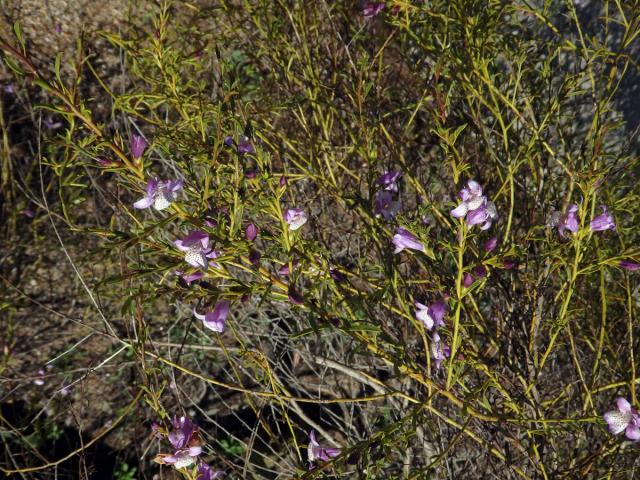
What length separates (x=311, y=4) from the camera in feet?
7.41

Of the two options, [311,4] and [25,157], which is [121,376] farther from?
[311,4]

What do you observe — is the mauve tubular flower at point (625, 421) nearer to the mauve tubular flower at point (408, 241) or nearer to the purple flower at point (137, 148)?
the mauve tubular flower at point (408, 241)

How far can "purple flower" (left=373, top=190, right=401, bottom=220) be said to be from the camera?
1.68 metres

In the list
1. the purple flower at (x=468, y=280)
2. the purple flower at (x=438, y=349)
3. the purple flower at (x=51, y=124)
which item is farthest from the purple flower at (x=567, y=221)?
the purple flower at (x=51, y=124)

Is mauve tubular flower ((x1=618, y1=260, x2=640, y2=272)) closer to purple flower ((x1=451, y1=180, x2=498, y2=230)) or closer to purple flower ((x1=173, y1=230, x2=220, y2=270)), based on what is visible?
purple flower ((x1=451, y1=180, x2=498, y2=230))

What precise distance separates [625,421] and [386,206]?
82cm

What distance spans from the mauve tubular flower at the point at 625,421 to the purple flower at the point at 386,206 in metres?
0.75

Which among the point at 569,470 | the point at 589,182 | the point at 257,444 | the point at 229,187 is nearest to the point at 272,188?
the point at 229,187

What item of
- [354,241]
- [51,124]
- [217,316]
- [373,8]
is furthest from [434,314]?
[51,124]

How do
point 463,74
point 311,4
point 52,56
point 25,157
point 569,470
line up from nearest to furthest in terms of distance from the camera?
point 569,470 → point 463,74 → point 311,4 → point 25,157 → point 52,56

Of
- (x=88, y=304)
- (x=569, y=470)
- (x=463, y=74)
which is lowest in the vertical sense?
(x=88, y=304)

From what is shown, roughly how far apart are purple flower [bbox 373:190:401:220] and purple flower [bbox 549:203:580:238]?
1.34 ft

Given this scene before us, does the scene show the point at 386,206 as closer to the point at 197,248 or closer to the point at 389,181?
the point at 389,181

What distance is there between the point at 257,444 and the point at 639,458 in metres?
1.83
